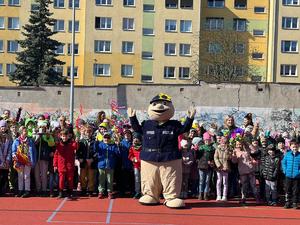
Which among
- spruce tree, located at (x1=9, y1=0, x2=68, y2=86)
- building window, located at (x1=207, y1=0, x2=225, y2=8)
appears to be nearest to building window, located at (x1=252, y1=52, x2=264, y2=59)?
building window, located at (x1=207, y1=0, x2=225, y2=8)

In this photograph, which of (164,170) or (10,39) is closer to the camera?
(164,170)

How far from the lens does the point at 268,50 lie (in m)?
60.1

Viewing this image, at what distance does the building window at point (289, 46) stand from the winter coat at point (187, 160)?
4741 centimetres

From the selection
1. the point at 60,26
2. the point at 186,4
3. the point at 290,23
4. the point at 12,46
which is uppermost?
the point at 186,4

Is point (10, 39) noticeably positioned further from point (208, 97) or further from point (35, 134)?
point (35, 134)

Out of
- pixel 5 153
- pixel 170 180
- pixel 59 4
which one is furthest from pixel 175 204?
pixel 59 4

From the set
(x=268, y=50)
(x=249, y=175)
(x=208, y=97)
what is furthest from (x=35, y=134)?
(x=268, y=50)

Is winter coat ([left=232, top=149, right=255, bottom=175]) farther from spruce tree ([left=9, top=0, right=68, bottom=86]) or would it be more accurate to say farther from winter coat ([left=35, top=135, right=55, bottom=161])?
spruce tree ([left=9, top=0, right=68, bottom=86])

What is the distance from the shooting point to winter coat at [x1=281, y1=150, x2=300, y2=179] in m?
12.7

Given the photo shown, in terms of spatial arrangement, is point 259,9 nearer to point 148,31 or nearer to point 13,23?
point 148,31

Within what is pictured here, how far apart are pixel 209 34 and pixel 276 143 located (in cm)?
4415

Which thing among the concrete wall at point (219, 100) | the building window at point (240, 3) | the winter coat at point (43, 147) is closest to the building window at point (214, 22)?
the building window at point (240, 3)

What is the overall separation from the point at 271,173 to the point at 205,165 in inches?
62.0

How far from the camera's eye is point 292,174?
41.9ft
